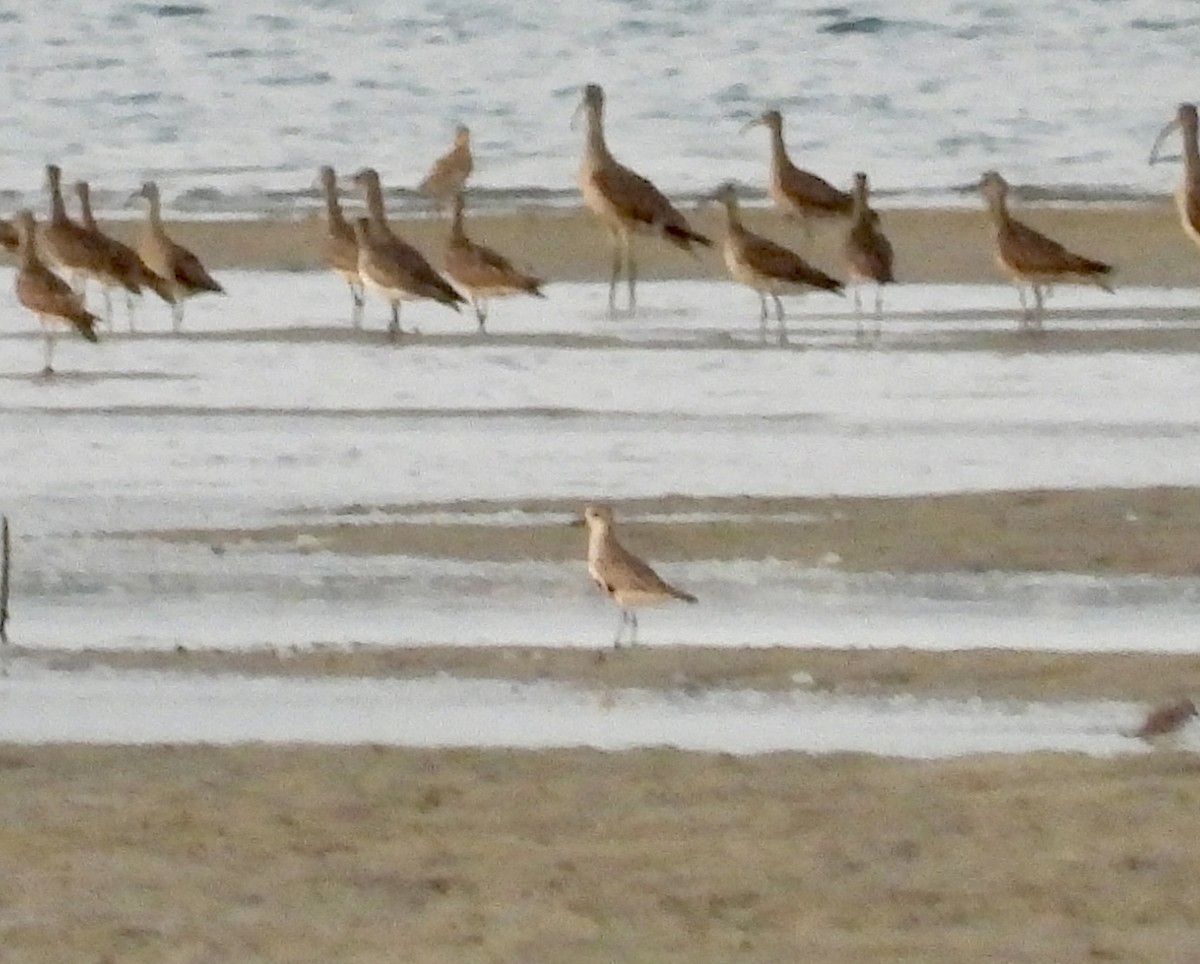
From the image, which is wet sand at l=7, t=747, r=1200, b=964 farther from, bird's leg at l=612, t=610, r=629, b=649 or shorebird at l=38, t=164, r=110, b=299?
shorebird at l=38, t=164, r=110, b=299

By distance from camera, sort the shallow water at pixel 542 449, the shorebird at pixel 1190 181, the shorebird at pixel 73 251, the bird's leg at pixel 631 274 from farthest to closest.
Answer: the shorebird at pixel 1190 181 < the bird's leg at pixel 631 274 < the shorebird at pixel 73 251 < the shallow water at pixel 542 449

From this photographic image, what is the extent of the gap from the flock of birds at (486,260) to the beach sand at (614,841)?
713 cm

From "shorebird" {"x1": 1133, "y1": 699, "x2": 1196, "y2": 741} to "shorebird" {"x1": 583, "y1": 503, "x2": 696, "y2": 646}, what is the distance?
160 centimetres

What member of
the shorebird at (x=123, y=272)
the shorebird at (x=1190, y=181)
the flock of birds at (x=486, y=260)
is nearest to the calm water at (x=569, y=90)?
the shorebird at (x=1190, y=181)

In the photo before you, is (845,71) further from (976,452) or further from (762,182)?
(976,452)

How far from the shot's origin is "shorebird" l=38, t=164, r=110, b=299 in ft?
53.0

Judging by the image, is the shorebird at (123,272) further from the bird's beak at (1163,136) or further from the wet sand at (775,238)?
the bird's beak at (1163,136)

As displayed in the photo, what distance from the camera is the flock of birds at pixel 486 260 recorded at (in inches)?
615

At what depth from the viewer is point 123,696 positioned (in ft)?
26.2

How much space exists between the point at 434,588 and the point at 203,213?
42.0 feet

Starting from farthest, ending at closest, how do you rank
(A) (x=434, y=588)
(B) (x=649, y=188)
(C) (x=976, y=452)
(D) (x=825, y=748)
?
1. (B) (x=649, y=188)
2. (C) (x=976, y=452)
3. (A) (x=434, y=588)
4. (D) (x=825, y=748)

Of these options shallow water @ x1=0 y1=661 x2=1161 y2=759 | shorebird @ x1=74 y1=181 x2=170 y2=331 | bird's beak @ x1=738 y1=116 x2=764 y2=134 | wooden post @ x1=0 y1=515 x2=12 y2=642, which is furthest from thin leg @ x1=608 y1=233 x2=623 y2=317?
shallow water @ x1=0 y1=661 x2=1161 y2=759

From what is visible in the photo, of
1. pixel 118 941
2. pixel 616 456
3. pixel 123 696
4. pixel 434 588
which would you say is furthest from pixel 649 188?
pixel 118 941

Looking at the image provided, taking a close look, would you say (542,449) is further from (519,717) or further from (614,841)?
(614,841)
